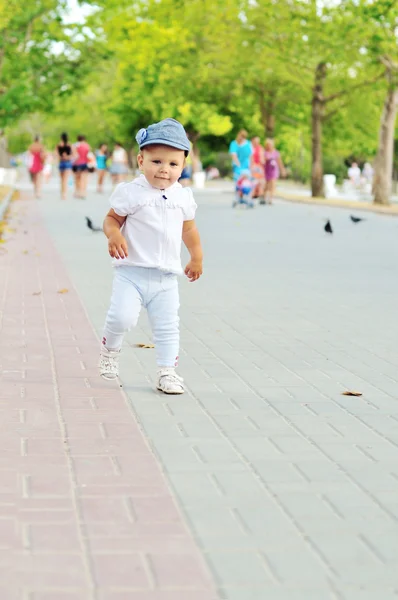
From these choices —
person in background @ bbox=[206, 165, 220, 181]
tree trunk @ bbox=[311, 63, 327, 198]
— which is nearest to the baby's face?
tree trunk @ bbox=[311, 63, 327, 198]

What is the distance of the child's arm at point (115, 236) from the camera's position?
6.47 metres

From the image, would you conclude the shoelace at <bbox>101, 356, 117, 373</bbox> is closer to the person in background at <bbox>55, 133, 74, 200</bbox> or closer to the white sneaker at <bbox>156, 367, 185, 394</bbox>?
the white sneaker at <bbox>156, 367, 185, 394</bbox>

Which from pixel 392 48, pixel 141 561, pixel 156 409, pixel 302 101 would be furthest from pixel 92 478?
pixel 302 101

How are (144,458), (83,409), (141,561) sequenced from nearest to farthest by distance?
(141,561) < (144,458) < (83,409)

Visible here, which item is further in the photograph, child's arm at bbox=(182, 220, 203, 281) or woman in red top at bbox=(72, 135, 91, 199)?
woman in red top at bbox=(72, 135, 91, 199)

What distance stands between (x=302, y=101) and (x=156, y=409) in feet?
149

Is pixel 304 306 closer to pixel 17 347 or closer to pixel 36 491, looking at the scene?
pixel 17 347

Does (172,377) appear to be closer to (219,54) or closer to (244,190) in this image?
(244,190)

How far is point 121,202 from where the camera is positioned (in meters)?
6.50

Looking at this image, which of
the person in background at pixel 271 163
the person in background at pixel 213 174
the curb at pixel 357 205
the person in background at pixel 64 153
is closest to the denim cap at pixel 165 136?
the curb at pixel 357 205

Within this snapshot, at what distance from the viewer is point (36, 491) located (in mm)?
4496

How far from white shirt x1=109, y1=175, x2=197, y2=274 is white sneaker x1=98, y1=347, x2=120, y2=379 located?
56 centimetres

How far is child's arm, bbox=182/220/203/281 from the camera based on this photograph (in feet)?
21.9

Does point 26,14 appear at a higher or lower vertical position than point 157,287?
higher
